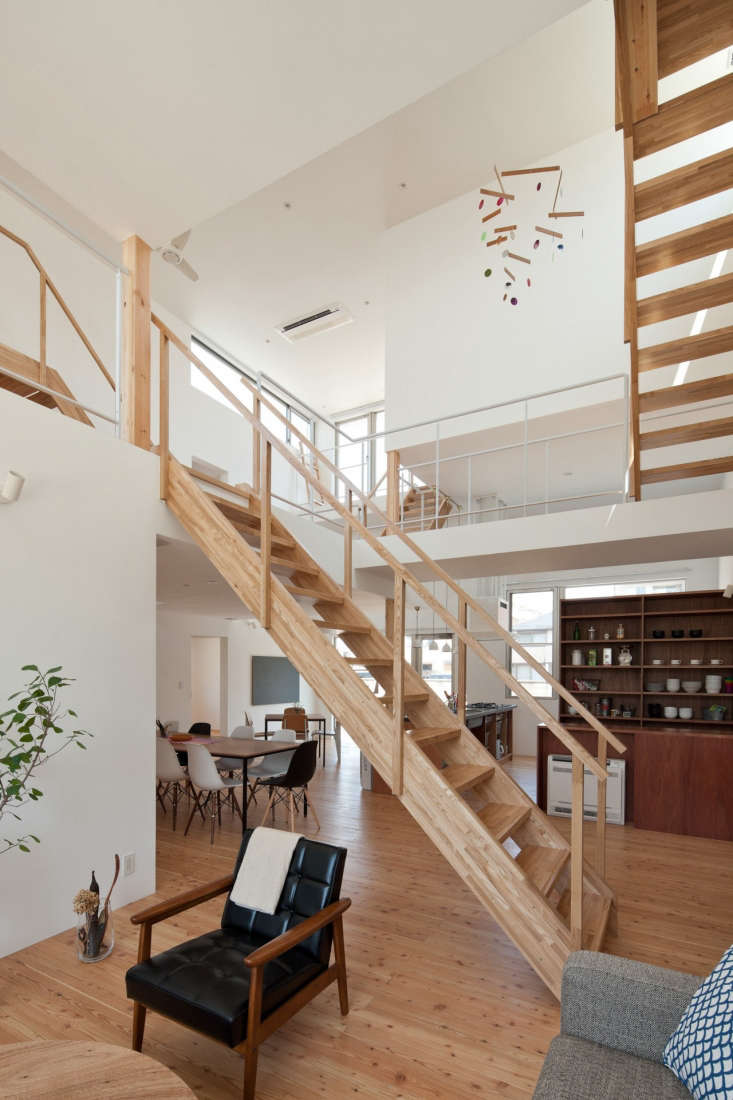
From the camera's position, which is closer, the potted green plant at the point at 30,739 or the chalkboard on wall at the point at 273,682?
the potted green plant at the point at 30,739

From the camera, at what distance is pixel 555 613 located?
998 cm

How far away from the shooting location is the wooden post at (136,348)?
4082 millimetres

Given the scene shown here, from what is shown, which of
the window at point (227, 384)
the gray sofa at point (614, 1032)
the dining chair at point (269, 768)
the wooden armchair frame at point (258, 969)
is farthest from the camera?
the window at point (227, 384)

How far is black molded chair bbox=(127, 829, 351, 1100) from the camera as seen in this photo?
2.08m

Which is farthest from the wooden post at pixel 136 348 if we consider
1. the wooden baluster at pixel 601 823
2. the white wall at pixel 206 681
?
the white wall at pixel 206 681

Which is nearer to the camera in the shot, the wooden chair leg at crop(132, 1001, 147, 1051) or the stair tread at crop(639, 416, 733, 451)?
the wooden chair leg at crop(132, 1001, 147, 1051)

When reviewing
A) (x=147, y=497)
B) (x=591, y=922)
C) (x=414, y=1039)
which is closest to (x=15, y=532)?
(x=147, y=497)

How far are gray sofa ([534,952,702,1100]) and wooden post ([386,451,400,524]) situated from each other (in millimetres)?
4966

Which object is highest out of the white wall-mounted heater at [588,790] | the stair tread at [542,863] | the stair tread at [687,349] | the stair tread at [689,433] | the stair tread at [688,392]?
the stair tread at [687,349]

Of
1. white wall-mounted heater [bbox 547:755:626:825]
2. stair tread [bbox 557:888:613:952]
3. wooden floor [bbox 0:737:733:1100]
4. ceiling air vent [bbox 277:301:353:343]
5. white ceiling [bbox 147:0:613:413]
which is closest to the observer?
wooden floor [bbox 0:737:733:1100]

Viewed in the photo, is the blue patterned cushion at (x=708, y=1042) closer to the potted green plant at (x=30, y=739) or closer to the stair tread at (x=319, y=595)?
the potted green plant at (x=30, y=739)

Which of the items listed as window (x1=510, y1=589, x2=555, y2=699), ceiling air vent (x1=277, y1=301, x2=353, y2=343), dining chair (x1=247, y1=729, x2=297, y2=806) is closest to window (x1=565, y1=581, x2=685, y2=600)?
window (x1=510, y1=589, x2=555, y2=699)

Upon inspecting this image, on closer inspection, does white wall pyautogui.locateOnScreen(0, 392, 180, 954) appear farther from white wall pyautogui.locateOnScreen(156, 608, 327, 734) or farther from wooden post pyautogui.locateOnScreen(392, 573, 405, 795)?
white wall pyautogui.locateOnScreen(156, 608, 327, 734)

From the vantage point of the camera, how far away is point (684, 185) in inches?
109
